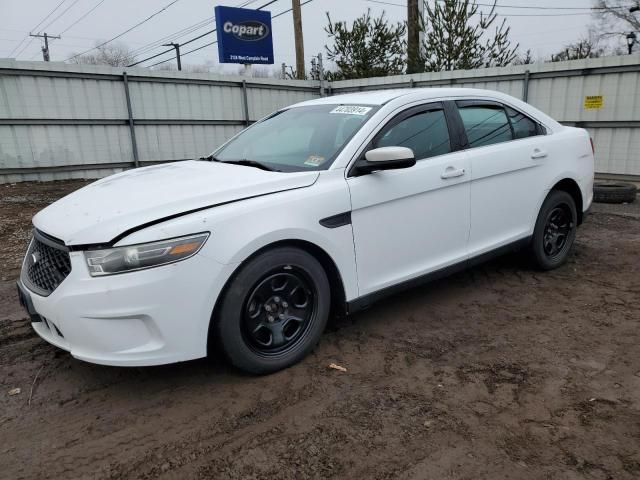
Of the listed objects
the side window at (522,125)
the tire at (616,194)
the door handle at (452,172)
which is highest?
the side window at (522,125)

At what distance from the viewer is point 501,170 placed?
4.11 meters

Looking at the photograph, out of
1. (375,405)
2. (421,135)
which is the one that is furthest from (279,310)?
(421,135)

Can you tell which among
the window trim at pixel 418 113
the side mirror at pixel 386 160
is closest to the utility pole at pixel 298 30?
the window trim at pixel 418 113

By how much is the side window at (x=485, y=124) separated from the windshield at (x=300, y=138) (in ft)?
3.08

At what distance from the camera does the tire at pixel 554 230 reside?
4.59 m

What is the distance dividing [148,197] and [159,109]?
8.78 m

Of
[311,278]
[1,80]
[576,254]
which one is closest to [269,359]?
[311,278]

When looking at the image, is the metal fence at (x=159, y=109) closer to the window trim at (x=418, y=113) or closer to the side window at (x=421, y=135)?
the window trim at (x=418, y=113)

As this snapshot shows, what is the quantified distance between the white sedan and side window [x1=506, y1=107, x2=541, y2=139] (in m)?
0.01

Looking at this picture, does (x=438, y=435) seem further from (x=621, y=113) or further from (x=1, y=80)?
(x=1, y=80)

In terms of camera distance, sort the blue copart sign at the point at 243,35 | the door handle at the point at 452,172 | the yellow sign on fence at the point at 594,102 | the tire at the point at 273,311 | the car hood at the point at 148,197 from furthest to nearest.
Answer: the blue copart sign at the point at 243,35 → the yellow sign on fence at the point at 594,102 → the door handle at the point at 452,172 → the tire at the point at 273,311 → the car hood at the point at 148,197

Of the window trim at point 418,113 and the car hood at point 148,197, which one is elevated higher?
the window trim at point 418,113

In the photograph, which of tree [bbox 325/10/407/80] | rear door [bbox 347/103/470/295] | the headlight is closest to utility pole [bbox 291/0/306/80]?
tree [bbox 325/10/407/80]

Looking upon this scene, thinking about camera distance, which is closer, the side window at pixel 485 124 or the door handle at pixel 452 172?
the door handle at pixel 452 172
